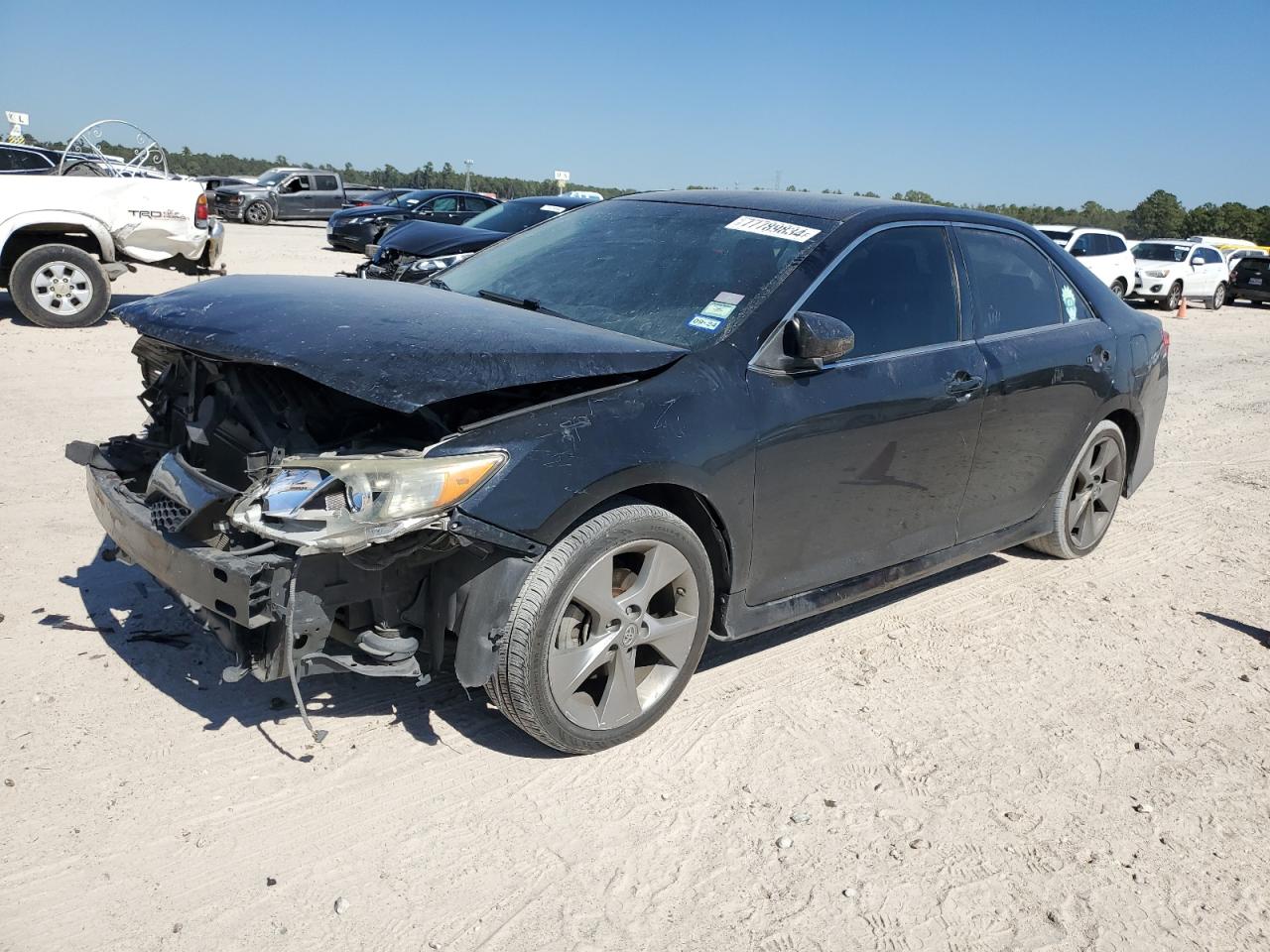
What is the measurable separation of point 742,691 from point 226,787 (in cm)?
180

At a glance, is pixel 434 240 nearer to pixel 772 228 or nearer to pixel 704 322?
pixel 772 228

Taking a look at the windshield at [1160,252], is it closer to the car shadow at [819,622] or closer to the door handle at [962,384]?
the car shadow at [819,622]

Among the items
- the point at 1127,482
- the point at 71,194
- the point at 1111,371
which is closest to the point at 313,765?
the point at 1111,371

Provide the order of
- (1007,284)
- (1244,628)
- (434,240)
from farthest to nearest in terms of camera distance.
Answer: (434,240) → (1244,628) → (1007,284)

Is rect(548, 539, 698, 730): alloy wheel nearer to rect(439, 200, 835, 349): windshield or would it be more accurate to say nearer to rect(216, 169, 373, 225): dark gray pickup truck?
rect(439, 200, 835, 349): windshield

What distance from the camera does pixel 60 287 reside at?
10188 millimetres

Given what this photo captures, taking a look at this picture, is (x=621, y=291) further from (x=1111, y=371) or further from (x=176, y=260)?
(x=176, y=260)

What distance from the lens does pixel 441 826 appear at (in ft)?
9.63

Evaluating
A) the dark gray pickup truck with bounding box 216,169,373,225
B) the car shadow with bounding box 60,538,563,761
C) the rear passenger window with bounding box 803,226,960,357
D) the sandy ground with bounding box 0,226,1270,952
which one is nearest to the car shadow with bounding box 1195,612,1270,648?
the sandy ground with bounding box 0,226,1270,952

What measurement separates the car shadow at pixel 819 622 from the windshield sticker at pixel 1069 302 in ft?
4.41

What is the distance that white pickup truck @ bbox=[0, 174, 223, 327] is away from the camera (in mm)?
9977

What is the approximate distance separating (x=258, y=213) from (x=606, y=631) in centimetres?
3030

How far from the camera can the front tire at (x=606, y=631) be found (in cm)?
301

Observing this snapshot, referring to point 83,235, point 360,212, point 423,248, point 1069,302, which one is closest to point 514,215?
point 423,248
